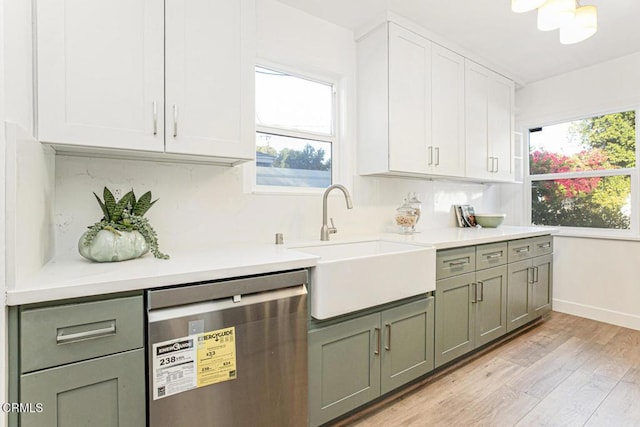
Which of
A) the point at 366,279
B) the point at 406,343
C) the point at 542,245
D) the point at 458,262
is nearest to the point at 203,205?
the point at 366,279

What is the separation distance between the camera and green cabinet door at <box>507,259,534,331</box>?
2.58 m

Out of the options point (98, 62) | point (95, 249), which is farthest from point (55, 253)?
point (98, 62)

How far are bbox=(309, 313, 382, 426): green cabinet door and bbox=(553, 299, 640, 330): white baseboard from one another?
2763 mm

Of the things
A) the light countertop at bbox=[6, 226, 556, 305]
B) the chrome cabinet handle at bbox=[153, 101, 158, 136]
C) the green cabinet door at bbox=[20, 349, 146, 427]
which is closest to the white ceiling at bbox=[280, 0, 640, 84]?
the chrome cabinet handle at bbox=[153, 101, 158, 136]

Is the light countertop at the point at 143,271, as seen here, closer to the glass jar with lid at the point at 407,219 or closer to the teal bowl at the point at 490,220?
the glass jar with lid at the point at 407,219

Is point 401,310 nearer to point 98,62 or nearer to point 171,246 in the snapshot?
point 171,246

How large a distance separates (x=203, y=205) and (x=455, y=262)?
5.34 feet

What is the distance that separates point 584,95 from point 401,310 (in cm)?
308

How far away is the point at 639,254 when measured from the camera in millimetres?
2891

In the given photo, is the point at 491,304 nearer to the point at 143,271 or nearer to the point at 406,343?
the point at 406,343

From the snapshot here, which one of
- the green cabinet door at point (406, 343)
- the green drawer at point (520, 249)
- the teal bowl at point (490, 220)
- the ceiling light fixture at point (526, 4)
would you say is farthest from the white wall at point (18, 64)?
the teal bowl at point (490, 220)

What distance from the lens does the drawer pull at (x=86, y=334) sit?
0.96 metres

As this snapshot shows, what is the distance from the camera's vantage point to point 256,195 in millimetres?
2000

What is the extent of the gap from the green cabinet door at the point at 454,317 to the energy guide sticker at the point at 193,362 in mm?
1339
